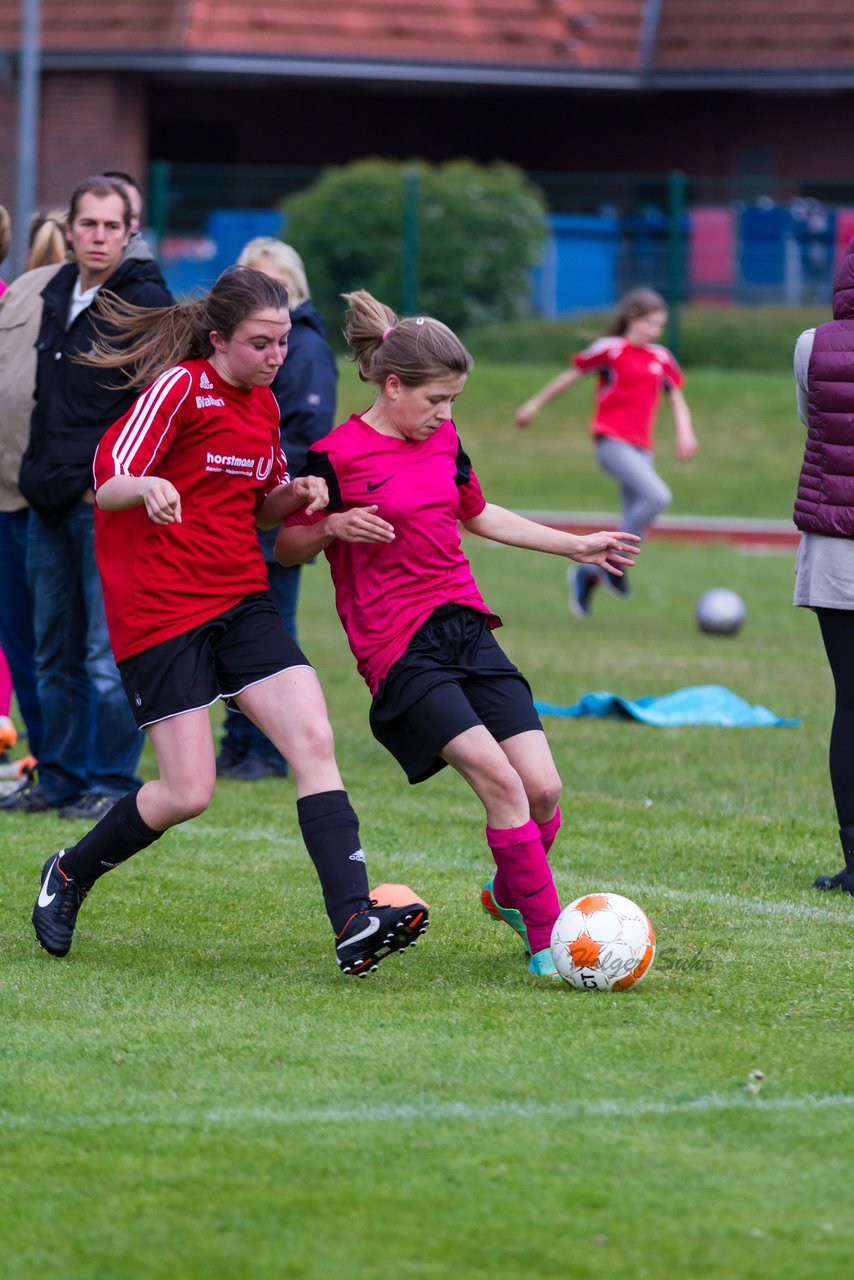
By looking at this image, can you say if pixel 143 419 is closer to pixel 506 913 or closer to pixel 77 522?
pixel 506 913

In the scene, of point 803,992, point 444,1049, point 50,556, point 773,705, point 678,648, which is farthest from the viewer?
point 678,648

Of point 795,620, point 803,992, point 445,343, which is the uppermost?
point 445,343

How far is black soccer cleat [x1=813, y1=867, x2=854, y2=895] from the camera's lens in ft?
22.1

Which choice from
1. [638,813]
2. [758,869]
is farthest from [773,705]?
[758,869]

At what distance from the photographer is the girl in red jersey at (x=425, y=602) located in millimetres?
5461

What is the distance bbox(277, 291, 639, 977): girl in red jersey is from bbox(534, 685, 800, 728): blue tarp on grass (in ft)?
15.1

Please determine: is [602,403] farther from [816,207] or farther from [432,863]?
[816,207]

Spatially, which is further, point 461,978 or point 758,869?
point 758,869

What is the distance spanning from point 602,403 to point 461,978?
9623mm

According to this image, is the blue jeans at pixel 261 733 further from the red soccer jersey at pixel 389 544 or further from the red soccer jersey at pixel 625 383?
the red soccer jersey at pixel 625 383

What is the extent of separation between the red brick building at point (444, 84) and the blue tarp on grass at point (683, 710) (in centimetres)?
1937

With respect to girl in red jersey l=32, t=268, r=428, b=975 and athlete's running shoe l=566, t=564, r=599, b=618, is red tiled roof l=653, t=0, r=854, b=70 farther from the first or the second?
girl in red jersey l=32, t=268, r=428, b=975

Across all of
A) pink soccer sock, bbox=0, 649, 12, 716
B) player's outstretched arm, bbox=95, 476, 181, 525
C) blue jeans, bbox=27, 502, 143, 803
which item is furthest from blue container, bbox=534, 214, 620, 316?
player's outstretched arm, bbox=95, 476, 181, 525

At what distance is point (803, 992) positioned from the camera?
539 cm
